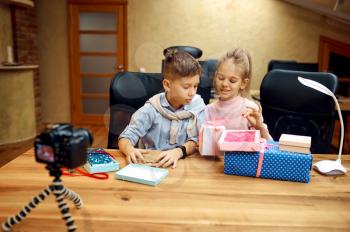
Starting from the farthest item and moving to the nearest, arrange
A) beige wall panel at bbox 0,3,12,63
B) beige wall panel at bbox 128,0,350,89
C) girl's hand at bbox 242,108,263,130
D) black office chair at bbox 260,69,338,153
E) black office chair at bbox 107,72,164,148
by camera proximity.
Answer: beige wall panel at bbox 128,0,350,89, beige wall panel at bbox 0,3,12,63, black office chair at bbox 260,69,338,153, black office chair at bbox 107,72,164,148, girl's hand at bbox 242,108,263,130

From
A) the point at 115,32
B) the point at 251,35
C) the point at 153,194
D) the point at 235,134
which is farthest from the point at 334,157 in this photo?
the point at 115,32

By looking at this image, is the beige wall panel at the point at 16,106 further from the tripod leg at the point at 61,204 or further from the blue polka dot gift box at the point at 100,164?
the tripod leg at the point at 61,204

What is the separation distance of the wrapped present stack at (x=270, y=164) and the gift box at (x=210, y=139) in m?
0.13

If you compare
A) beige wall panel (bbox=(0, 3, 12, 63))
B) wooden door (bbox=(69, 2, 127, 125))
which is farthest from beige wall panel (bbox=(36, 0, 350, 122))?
beige wall panel (bbox=(0, 3, 12, 63))

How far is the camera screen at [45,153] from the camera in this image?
0.60 metres

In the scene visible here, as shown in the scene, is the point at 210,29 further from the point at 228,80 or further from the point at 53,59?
the point at 228,80

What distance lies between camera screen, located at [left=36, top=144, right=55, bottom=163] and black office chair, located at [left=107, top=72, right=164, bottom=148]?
1087 millimetres

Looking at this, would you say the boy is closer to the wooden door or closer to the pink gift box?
the pink gift box

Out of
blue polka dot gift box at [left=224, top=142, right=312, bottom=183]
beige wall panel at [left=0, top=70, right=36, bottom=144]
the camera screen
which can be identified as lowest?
beige wall panel at [left=0, top=70, right=36, bottom=144]

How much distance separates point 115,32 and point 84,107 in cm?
137

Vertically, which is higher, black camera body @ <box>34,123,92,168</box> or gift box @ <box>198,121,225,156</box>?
black camera body @ <box>34,123,92,168</box>

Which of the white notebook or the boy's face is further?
the boy's face

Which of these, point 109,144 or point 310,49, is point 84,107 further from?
point 109,144

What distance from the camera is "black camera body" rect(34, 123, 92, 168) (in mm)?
595
